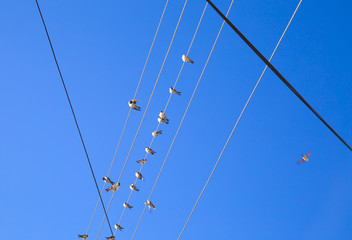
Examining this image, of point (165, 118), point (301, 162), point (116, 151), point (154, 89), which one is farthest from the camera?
point (301, 162)

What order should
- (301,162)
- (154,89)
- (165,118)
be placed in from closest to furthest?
(154,89), (165,118), (301,162)

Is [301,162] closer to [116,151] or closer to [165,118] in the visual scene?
[165,118]

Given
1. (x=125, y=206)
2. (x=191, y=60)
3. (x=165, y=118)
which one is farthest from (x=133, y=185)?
(x=191, y=60)

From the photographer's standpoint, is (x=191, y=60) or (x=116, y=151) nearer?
(x=116, y=151)

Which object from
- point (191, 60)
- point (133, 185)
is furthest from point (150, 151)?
point (191, 60)

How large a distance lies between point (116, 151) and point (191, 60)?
246cm

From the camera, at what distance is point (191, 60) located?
8.08 meters

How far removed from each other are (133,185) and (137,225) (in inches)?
36.6

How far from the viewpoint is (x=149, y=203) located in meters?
7.95

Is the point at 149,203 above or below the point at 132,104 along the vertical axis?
below

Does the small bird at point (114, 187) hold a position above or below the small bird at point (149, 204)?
above

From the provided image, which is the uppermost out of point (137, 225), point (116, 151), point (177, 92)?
point (177, 92)

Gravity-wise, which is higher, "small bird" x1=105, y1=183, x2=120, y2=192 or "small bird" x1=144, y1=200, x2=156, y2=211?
"small bird" x1=105, y1=183, x2=120, y2=192

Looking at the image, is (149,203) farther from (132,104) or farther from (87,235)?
(132,104)
